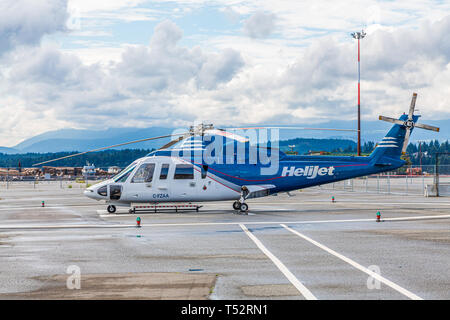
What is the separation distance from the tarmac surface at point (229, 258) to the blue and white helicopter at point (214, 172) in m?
3.05

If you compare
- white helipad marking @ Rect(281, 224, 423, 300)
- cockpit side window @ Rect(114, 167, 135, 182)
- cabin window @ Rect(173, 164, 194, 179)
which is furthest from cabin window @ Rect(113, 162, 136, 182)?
white helipad marking @ Rect(281, 224, 423, 300)

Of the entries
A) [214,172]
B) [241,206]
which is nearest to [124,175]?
[214,172]

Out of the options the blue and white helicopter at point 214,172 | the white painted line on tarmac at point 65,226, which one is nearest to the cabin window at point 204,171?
the blue and white helicopter at point 214,172

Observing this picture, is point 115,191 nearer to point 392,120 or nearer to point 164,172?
point 164,172

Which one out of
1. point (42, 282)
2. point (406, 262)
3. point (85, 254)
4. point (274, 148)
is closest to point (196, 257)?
point (85, 254)

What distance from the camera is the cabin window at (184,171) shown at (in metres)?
25.7

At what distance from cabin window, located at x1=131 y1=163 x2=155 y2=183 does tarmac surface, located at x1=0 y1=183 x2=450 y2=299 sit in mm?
3320

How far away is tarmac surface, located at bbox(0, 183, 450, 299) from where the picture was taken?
353 inches

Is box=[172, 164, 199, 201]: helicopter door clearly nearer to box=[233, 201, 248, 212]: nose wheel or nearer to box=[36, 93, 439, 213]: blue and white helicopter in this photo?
box=[36, 93, 439, 213]: blue and white helicopter

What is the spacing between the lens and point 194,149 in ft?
86.0

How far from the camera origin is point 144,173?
25562 millimetres

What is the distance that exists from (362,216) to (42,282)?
16.9m

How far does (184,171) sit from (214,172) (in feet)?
5.11
